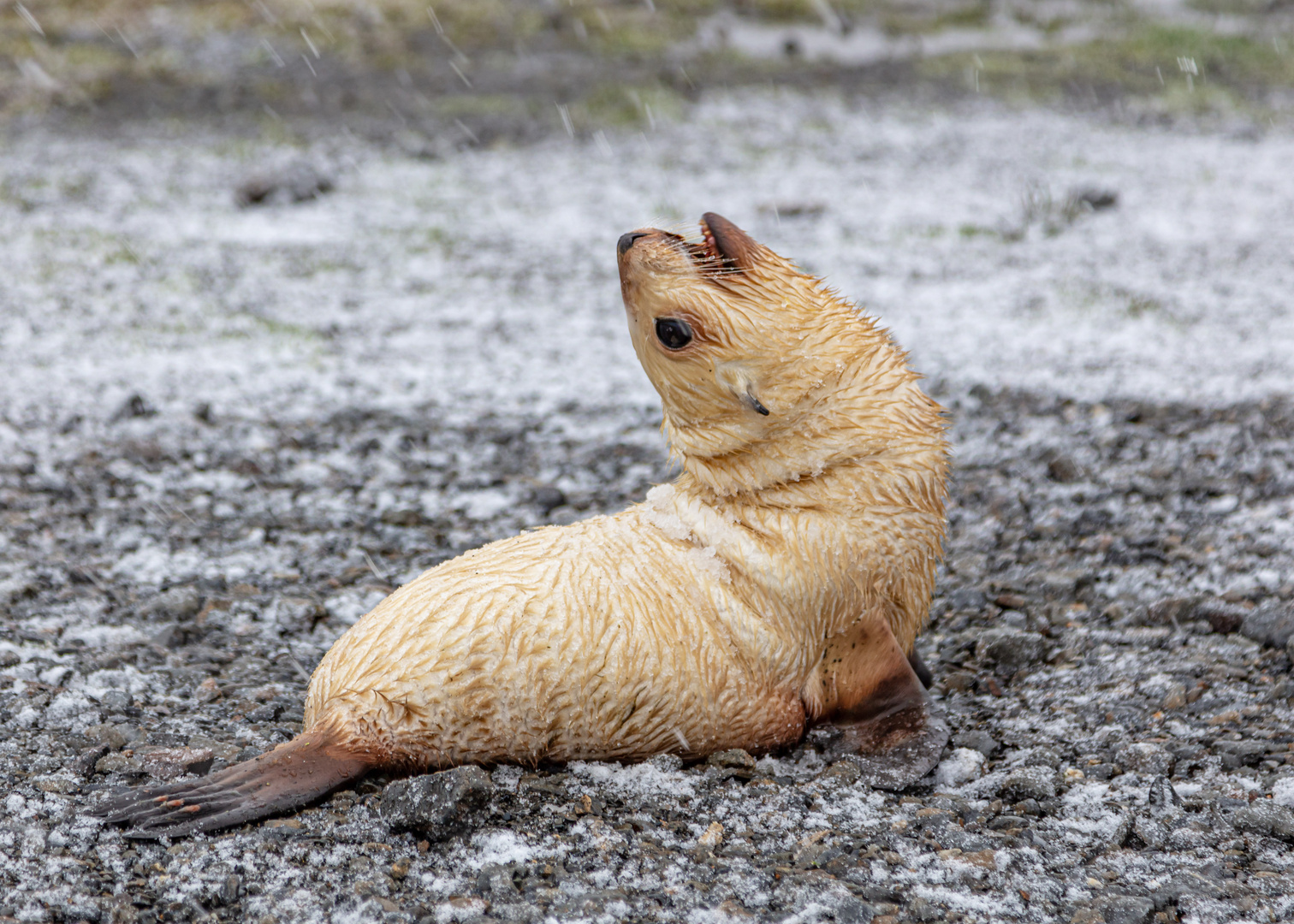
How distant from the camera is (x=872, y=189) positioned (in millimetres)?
9984

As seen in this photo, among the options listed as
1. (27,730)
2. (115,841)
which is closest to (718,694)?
(115,841)

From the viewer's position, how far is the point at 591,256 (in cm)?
867

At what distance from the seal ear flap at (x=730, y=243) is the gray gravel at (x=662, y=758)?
4.55 feet

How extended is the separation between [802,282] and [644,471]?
2.47 meters

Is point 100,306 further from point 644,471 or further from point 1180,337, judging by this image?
point 1180,337

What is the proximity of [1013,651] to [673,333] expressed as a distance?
1.72 meters

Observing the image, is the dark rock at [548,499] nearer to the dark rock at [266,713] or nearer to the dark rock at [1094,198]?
the dark rock at [266,713]

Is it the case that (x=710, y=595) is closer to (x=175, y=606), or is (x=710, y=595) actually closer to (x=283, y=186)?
(x=175, y=606)

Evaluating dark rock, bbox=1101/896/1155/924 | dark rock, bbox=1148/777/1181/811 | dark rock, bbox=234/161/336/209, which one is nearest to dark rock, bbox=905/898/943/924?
dark rock, bbox=1101/896/1155/924

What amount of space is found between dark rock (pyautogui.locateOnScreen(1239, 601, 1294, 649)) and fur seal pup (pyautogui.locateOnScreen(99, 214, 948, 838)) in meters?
1.39

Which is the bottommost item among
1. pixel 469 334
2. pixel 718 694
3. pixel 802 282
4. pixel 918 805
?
pixel 918 805

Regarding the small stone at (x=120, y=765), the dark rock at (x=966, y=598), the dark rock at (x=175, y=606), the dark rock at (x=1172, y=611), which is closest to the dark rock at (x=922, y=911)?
the dark rock at (x=966, y=598)

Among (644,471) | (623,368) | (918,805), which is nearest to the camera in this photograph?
(918,805)

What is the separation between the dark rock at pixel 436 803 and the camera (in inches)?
112
